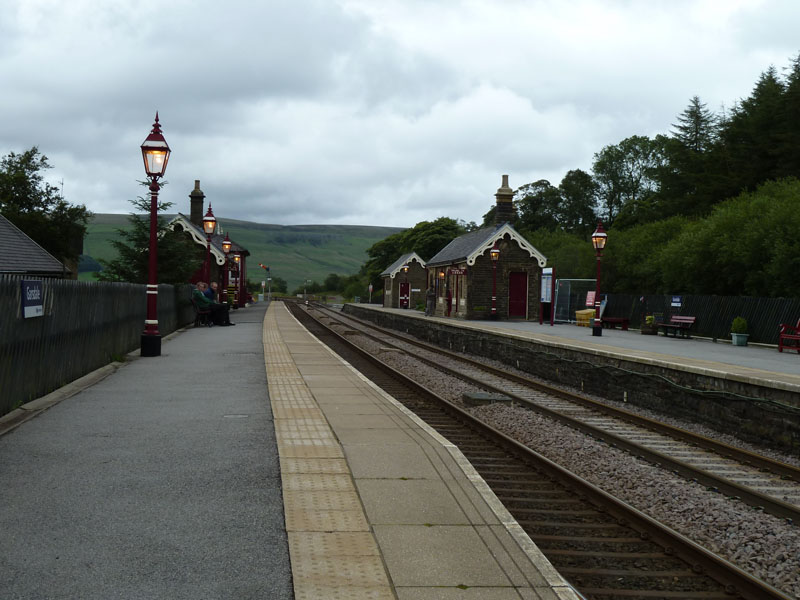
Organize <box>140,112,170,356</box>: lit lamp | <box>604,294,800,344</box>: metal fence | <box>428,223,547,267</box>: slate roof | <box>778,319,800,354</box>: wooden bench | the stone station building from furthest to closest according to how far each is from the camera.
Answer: the stone station building
<box>428,223,547,267</box>: slate roof
<box>604,294,800,344</box>: metal fence
<box>778,319,800,354</box>: wooden bench
<box>140,112,170,356</box>: lit lamp

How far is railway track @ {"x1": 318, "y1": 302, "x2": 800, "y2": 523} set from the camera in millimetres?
6859

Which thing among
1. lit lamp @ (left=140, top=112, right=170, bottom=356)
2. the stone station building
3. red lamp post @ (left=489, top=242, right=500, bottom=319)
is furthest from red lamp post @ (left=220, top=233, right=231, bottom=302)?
lit lamp @ (left=140, top=112, right=170, bottom=356)

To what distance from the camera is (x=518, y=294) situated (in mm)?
38750

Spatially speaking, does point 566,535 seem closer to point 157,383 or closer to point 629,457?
point 629,457

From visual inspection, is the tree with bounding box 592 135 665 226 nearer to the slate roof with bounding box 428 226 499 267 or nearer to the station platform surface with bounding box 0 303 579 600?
the slate roof with bounding box 428 226 499 267

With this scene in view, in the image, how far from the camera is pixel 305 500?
5.20 m

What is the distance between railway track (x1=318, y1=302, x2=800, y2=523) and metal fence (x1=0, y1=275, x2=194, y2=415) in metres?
7.22

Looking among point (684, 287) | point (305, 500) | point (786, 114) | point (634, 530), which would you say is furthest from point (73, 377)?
point (786, 114)

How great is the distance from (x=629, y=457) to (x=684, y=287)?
2417 centimetres

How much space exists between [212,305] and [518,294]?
17.1 m

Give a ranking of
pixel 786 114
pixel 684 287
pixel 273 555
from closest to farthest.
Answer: pixel 273 555 → pixel 684 287 → pixel 786 114

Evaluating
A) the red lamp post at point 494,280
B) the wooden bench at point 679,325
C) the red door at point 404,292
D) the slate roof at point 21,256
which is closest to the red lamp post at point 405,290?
the red door at point 404,292

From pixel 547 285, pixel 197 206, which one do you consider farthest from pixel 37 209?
pixel 547 285

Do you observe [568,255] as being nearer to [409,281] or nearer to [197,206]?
[409,281]
